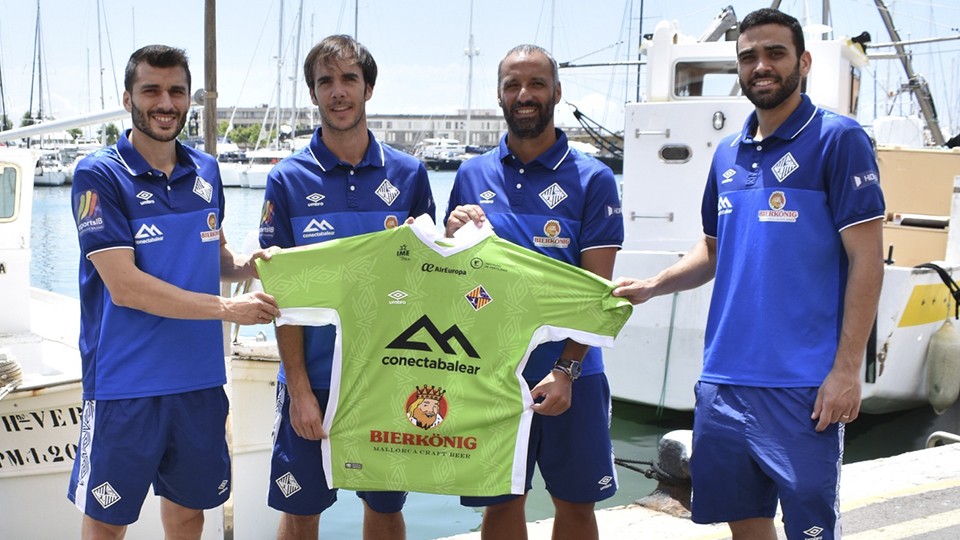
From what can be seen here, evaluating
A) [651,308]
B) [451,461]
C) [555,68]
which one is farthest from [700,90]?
[451,461]

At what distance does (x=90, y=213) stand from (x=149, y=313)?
1.45 ft

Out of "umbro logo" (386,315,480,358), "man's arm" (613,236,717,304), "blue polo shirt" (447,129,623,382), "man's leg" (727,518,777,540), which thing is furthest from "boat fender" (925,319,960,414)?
"umbro logo" (386,315,480,358)

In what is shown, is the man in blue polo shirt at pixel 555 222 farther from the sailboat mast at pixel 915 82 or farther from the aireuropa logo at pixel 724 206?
the sailboat mast at pixel 915 82

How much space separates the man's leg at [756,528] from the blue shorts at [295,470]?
163 cm

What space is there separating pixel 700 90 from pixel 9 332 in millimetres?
7725

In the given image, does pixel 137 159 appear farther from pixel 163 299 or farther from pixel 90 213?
pixel 163 299

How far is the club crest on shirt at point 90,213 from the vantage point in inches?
142

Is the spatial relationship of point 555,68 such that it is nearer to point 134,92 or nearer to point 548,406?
point 548,406

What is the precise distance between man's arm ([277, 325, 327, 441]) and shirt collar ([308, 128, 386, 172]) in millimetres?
674

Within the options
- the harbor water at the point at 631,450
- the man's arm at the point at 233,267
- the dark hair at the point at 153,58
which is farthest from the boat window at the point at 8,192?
the dark hair at the point at 153,58

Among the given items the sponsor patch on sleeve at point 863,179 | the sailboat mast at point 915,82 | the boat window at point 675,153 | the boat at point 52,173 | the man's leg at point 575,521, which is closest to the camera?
the sponsor patch on sleeve at point 863,179

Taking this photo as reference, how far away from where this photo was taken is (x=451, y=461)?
3693 millimetres

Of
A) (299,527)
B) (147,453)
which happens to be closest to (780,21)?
(299,527)

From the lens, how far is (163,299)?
11.8 feet
